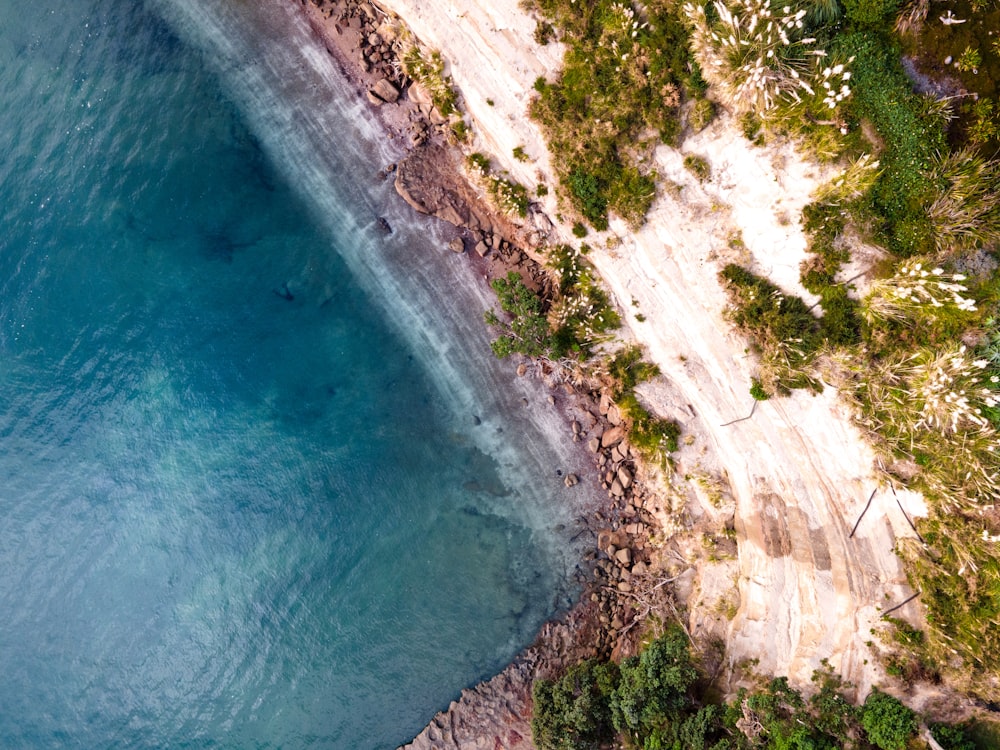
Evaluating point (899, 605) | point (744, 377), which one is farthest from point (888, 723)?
point (744, 377)

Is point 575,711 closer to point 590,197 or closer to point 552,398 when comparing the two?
point 552,398

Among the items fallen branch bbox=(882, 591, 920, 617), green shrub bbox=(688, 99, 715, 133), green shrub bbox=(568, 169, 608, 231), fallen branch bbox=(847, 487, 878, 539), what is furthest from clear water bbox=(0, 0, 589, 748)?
fallen branch bbox=(882, 591, 920, 617)

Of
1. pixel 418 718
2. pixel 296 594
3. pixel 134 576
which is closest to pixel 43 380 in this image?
pixel 134 576

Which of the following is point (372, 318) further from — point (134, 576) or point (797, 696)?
point (797, 696)

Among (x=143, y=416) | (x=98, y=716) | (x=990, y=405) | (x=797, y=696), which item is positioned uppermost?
(x=990, y=405)

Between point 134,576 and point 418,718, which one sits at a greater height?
point 134,576

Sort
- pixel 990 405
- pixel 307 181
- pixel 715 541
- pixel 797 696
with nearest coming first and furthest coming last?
pixel 990 405
pixel 797 696
pixel 715 541
pixel 307 181

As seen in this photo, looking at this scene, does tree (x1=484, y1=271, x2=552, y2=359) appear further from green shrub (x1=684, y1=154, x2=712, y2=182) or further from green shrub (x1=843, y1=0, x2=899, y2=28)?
green shrub (x1=843, y1=0, x2=899, y2=28)

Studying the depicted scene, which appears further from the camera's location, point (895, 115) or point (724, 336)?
point (724, 336)
